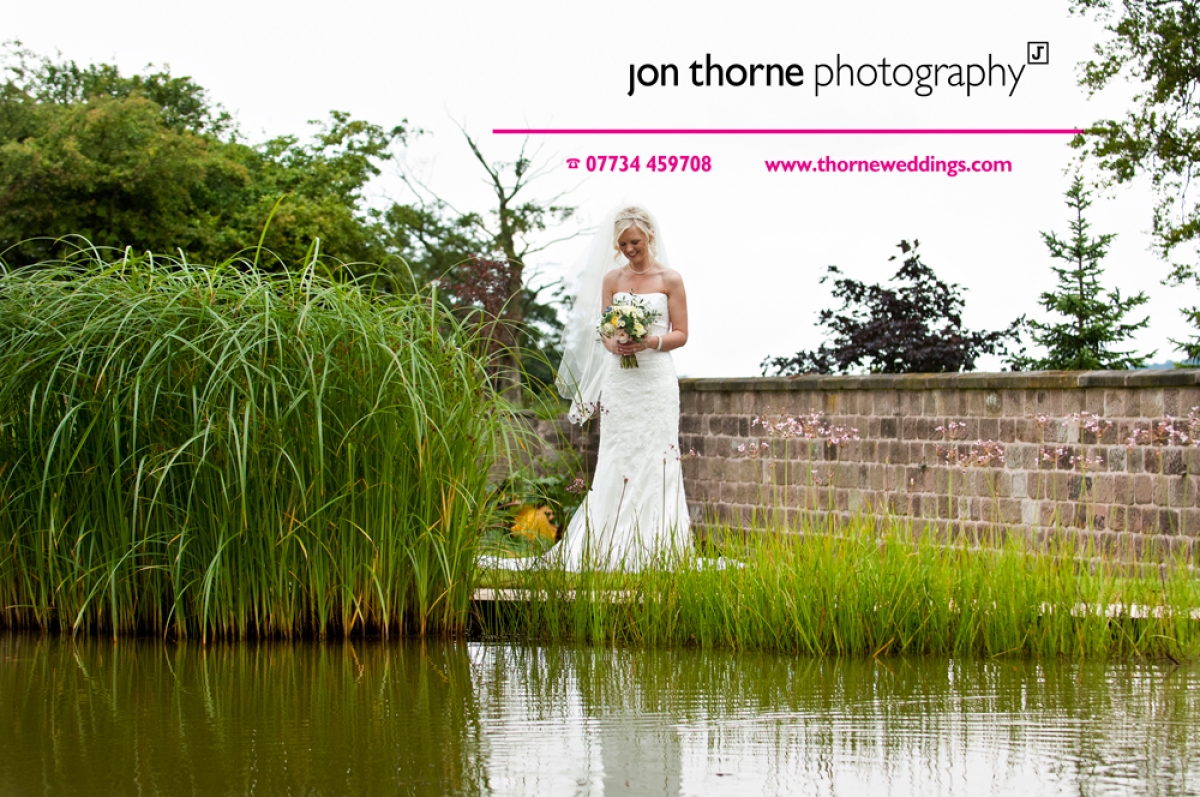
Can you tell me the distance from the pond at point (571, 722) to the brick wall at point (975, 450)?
1.82 m

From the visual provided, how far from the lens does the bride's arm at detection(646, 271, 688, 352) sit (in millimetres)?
7797

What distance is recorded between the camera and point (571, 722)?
3986mm

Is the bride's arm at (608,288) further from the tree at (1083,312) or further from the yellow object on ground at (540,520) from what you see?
the tree at (1083,312)

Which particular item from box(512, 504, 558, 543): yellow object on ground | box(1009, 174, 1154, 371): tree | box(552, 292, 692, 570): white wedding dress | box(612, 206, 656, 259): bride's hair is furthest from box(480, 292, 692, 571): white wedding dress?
box(1009, 174, 1154, 371): tree

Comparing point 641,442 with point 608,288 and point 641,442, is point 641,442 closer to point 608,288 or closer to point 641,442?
point 641,442

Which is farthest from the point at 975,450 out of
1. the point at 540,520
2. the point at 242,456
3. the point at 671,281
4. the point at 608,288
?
the point at 242,456

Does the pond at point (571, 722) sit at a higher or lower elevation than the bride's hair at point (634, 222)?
lower

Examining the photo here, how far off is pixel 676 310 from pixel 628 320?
34 centimetres

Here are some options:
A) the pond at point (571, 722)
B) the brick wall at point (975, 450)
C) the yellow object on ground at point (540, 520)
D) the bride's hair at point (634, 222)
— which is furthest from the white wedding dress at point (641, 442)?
the pond at point (571, 722)

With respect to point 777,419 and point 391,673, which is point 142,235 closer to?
point 777,419

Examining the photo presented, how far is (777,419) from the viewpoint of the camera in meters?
10.7

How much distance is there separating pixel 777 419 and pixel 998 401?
81.0 inches

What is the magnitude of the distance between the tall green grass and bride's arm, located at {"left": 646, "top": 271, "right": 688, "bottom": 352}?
2228 millimetres

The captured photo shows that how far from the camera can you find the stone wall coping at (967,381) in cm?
788
